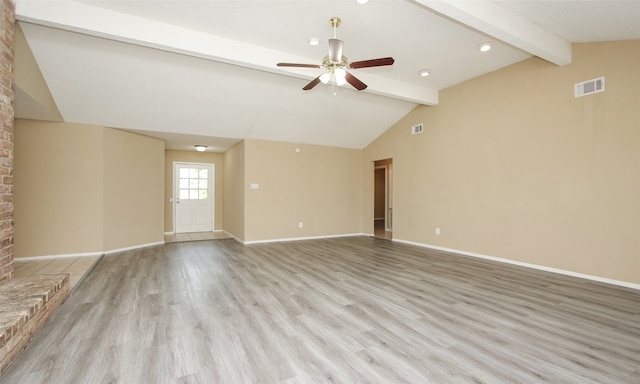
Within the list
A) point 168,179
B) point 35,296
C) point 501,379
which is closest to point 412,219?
point 501,379

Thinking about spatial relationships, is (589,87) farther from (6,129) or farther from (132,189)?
(132,189)

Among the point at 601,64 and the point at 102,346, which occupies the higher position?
the point at 601,64

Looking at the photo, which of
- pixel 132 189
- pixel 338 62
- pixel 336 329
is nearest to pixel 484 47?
pixel 338 62

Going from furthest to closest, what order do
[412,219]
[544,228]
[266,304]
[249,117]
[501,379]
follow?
1. [412,219]
2. [249,117]
3. [544,228]
4. [266,304]
5. [501,379]

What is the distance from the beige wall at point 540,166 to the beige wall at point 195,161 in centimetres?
568

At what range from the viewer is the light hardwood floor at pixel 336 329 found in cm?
179

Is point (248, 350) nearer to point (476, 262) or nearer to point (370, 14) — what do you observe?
point (370, 14)

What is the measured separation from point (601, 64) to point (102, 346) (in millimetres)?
6154

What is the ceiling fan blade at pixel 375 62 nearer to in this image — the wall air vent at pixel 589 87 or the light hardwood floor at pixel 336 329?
the light hardwood floor at pixel 336 329

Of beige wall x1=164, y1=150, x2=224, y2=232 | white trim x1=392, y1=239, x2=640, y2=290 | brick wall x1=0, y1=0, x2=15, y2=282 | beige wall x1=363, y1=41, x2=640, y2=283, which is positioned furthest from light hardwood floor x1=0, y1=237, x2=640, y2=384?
beige wall x1=164, y1=150, x2=224, y2=232

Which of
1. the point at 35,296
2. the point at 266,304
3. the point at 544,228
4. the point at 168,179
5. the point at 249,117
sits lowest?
the point at 266,304

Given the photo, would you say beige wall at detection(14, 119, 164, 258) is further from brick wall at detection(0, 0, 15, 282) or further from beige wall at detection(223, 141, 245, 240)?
brick wall at detection(0, 0, 15, 282)

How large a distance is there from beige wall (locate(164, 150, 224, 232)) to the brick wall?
5028 millimetres

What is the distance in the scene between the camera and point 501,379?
1714 millimetres
